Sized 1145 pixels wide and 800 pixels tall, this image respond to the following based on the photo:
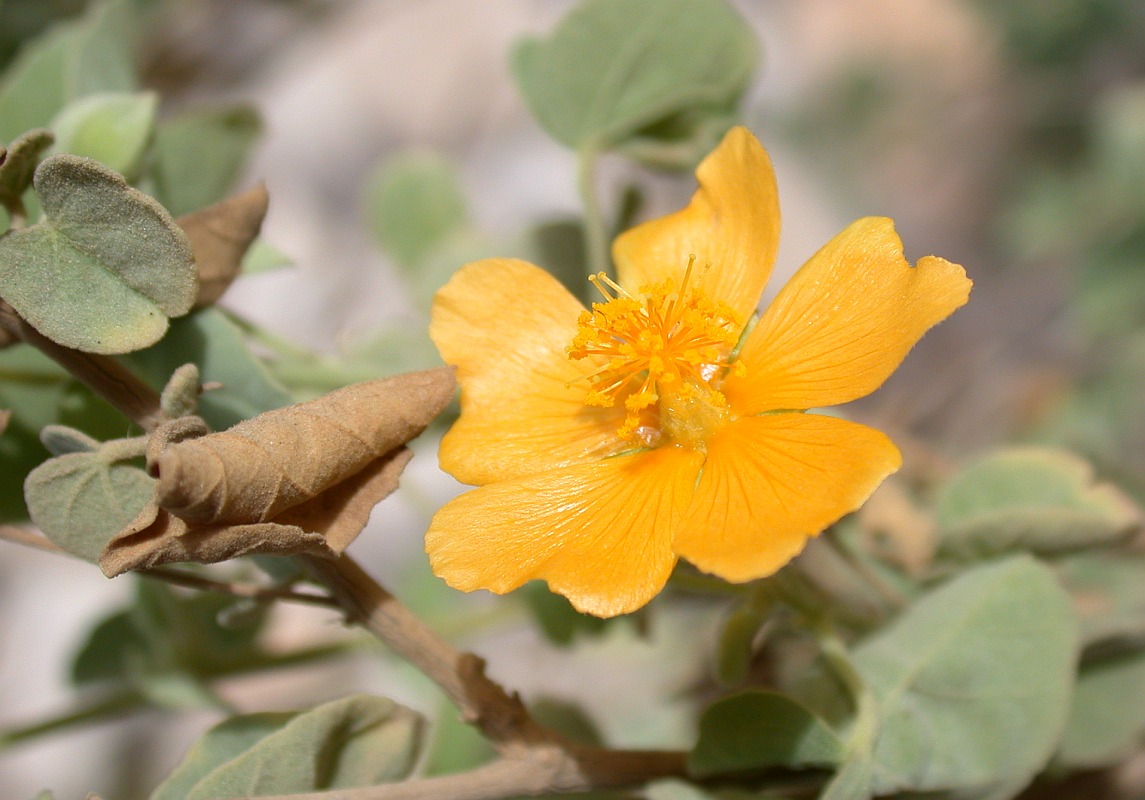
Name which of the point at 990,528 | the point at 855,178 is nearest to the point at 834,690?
the point at 990,528

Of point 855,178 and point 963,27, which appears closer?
point 855,178

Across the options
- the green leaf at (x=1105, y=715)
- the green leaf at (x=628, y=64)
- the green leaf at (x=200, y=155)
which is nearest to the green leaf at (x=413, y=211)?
the green leaf at (x=200, y=155)

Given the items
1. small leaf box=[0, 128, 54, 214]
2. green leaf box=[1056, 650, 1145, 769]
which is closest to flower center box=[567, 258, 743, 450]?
small leaf box=[0, 128, 54, 214]

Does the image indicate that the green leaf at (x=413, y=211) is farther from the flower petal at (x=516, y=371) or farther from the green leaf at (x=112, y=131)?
the flower petal at (x=516, y=371)

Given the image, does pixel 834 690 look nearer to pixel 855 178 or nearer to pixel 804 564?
pixel 804 564

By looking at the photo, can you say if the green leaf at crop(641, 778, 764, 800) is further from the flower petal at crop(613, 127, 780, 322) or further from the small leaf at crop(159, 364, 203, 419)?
the small leaf at crop(159, 364, 203, 419)

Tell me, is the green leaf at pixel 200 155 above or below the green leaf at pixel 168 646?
above
